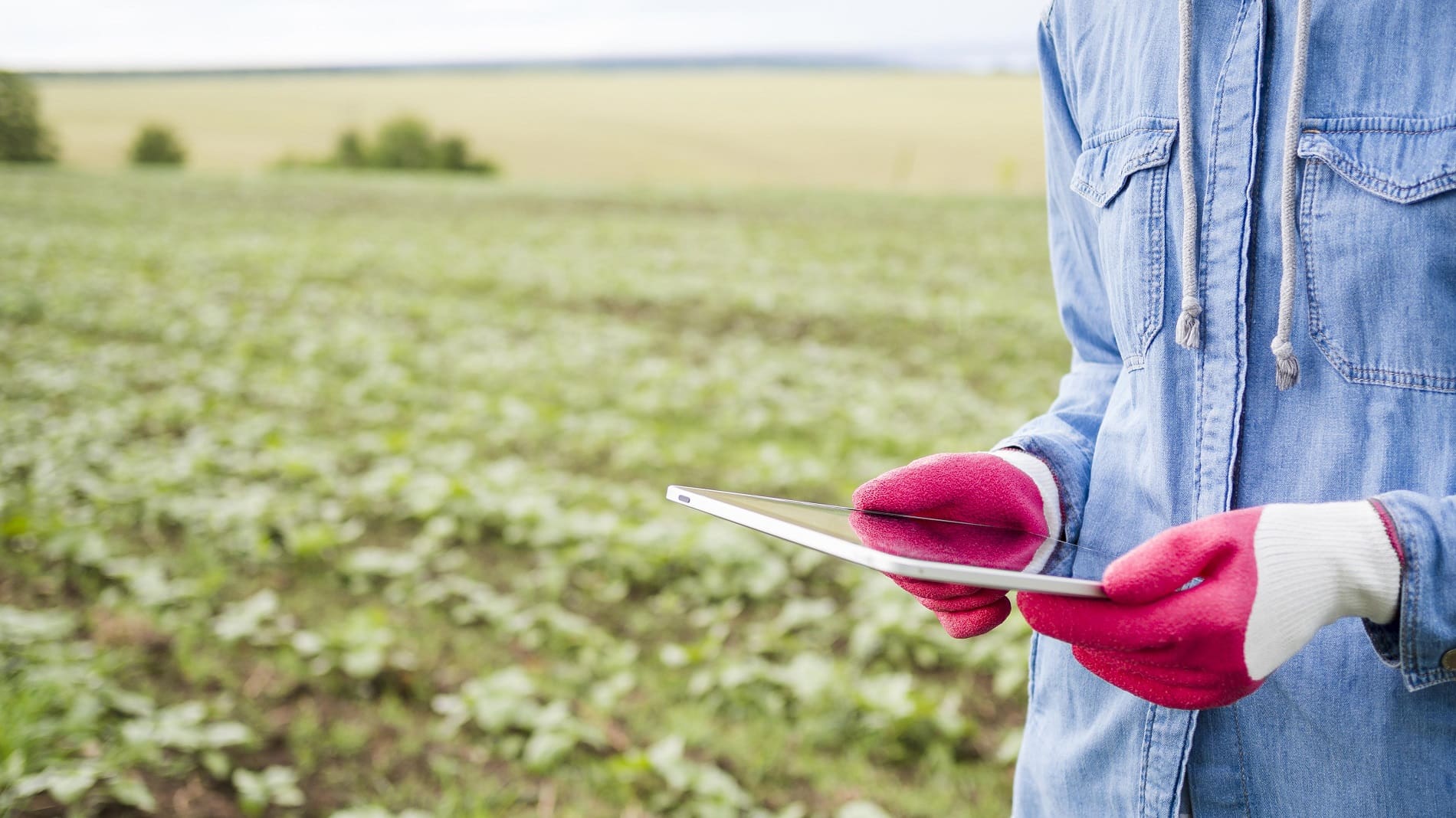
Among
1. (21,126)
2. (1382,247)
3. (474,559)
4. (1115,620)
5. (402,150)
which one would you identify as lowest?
(474,559)

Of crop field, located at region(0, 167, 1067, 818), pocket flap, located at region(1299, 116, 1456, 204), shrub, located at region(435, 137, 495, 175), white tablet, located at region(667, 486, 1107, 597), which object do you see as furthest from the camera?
shrub, located at region(435, 137, 495, 175)

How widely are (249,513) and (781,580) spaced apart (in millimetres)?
2493

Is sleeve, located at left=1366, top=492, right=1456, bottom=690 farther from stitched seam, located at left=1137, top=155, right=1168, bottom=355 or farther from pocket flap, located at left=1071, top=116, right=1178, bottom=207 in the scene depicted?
pocket flap, located at left=1071, top=116, right=1178, bottom=207

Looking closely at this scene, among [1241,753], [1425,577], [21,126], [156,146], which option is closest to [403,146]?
[156,146]

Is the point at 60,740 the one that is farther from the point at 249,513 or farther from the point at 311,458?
the point at 311,458

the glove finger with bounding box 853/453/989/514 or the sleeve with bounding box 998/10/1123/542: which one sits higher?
the sleeve with bounding box 998/10/1123/542

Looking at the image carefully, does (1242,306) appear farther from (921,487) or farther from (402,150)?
(402,150)

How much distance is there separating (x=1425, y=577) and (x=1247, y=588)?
0.17 m

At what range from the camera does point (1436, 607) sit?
3.05 feet

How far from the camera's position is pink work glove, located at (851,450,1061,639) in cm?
121

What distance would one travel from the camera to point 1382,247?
1020 millimetres

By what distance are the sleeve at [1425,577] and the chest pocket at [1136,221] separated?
0.35m

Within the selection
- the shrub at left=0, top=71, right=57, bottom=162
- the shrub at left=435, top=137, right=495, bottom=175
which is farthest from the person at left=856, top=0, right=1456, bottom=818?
the shrub at left=435, top=137, right=495, bottom=175

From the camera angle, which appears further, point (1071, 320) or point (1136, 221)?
point (1071, 320)
